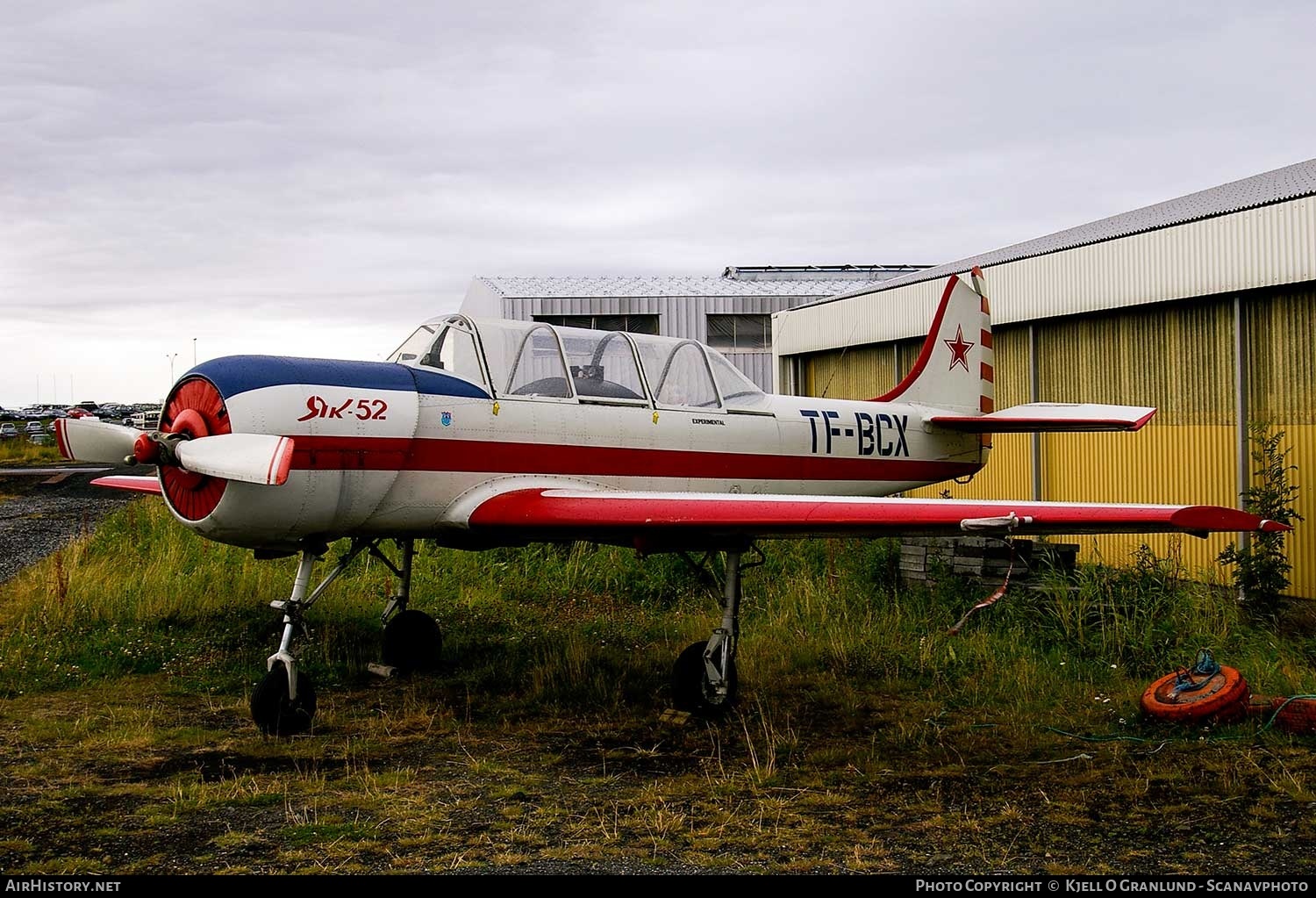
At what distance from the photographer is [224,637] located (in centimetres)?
892

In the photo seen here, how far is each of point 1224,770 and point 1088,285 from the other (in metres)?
7.89

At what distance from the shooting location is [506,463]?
702 centimetres

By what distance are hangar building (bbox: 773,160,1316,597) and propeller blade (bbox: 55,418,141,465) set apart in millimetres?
9194

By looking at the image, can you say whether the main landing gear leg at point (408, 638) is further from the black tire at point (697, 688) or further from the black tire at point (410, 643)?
the black tire at point (697, 688)

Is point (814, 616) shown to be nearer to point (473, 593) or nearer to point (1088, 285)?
point (473, 593)

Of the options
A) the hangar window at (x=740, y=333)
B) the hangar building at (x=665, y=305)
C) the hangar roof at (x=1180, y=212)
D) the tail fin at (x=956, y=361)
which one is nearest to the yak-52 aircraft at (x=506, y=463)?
the tail fin at (x=956, y=361)

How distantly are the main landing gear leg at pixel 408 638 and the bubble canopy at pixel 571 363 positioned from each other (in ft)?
5.43

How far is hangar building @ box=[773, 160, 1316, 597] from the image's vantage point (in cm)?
971

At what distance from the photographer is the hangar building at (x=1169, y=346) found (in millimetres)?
9711

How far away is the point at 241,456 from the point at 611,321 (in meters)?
23.1

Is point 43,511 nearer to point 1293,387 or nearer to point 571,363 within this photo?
point 571,363

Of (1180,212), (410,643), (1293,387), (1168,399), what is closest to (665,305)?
(1180,212)

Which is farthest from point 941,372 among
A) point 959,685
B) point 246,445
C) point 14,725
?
point 14,725

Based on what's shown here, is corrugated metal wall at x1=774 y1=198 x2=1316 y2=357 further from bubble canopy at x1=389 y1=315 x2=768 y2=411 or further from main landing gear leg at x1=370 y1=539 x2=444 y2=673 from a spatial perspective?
main landing gear leg at x1=370 y1=539 x2=444 y2=673
